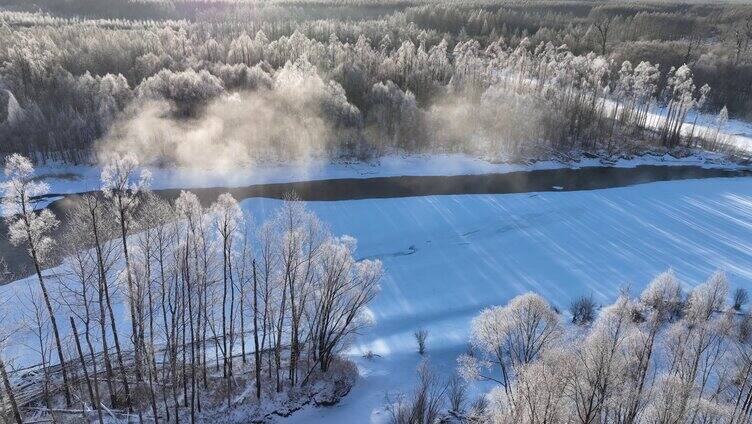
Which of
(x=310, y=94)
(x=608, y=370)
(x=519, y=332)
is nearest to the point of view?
(x=608, y=370)

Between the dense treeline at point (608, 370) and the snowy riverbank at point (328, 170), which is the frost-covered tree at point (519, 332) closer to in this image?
the dense treeline at point (608, 370)

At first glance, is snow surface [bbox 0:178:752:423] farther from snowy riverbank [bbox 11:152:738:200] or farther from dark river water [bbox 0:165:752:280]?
snowy riverbank [bbox 11:152:738:200]

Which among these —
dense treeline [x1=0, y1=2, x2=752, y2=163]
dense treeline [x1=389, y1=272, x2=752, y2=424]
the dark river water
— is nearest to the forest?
dense treeline [x1=389, y1=272, x2=752, y2=424]

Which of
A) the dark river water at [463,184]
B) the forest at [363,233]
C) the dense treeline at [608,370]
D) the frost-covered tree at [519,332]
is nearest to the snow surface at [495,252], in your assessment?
the forest at [363,233]

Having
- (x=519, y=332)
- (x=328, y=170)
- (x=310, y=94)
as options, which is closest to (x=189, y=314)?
(x=519, y=332)

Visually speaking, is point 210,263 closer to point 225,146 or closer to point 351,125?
point 225,146

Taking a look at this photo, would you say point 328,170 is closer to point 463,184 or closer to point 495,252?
→ point 463,184

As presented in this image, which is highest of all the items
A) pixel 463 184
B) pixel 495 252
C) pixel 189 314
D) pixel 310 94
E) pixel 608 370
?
pixel 310 94
